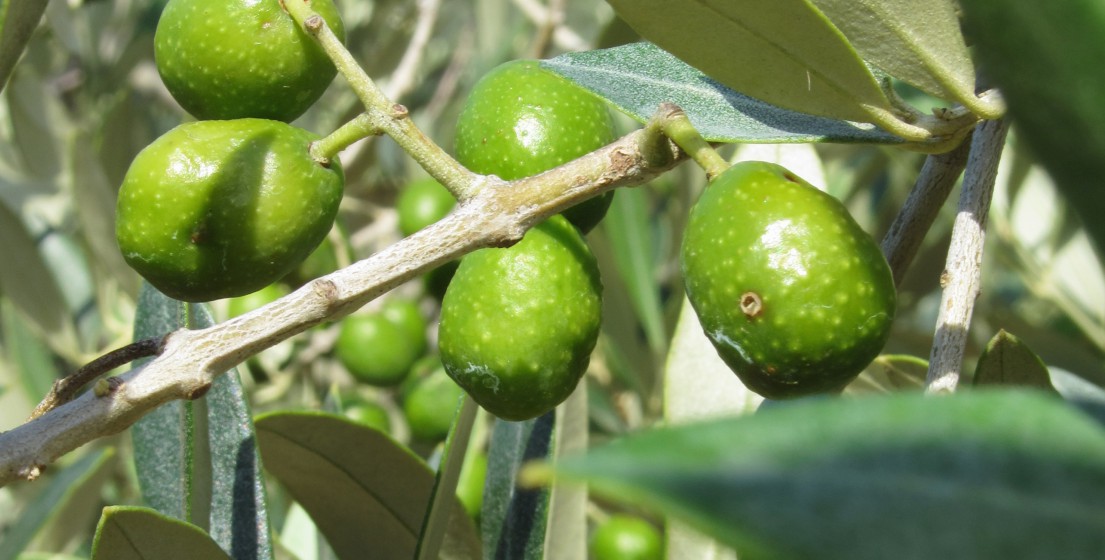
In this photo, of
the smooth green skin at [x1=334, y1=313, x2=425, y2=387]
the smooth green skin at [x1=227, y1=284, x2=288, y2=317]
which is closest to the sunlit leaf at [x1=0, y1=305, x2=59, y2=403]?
the smooth green skin at [x1=227, y1=284, x2=288, y2=317]

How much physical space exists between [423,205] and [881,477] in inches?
121

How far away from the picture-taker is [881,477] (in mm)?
511

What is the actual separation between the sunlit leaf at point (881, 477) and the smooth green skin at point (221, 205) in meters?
0.99

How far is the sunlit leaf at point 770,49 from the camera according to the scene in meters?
1.20

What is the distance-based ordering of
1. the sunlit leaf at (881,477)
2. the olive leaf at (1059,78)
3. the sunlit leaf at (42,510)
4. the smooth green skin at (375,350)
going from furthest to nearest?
the smooth green skin at (375,350) < the sunlit leaf at (42,510) < the olive leaf at (1059,78) < the sunlit leaf at (881,477)

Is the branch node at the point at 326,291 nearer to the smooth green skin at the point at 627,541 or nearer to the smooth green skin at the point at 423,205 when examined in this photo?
the smooth green skin at the point at 627,541

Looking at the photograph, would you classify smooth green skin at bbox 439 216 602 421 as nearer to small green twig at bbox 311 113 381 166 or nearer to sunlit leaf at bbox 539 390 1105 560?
small green twig at bbox 311 113 381 166

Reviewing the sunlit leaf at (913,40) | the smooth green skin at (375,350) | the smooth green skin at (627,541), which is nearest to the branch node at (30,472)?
the sunlit leaf at (913,40)

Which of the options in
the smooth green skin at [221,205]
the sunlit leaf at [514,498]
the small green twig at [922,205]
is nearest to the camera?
the smooth green skin at [221,205]

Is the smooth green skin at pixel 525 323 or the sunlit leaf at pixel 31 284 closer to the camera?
the smooth green skin at pixel 525 323

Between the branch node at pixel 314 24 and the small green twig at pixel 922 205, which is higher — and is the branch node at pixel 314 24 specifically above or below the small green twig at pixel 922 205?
above

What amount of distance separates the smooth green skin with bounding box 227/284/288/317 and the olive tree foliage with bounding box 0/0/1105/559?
0.32 ft

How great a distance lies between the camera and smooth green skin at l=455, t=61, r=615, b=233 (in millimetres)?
1656

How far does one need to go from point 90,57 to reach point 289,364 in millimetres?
1912
